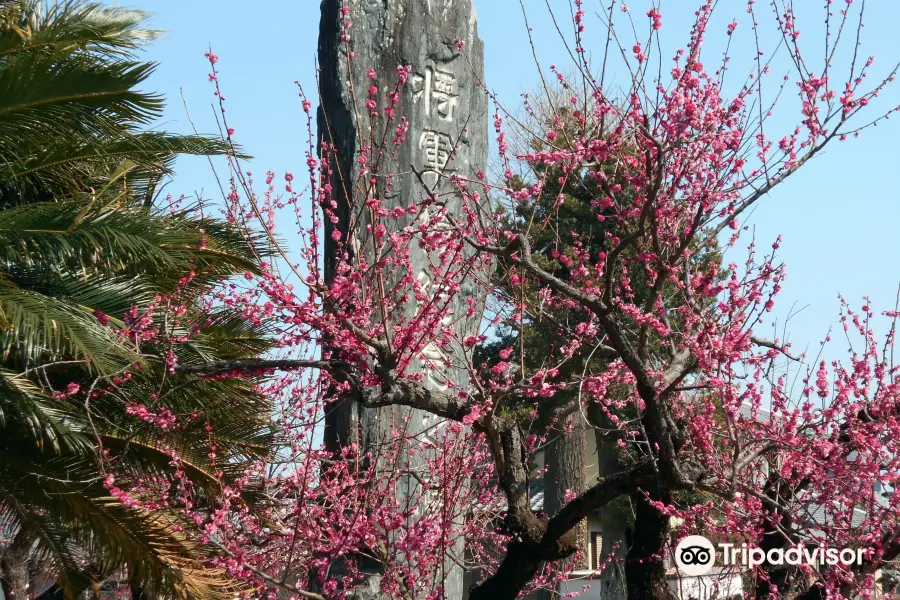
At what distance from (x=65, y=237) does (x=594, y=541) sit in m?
17.4

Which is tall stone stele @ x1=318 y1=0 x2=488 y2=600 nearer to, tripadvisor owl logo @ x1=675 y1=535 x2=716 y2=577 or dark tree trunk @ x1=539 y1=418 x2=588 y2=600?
tripadvisor owl logo @ x1=675 y1=535 x2=716 y2=577

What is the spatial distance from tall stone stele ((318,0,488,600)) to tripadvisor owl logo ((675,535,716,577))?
63.8 inches

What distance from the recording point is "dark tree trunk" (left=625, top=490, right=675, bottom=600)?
570cm

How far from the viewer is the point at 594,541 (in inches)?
845

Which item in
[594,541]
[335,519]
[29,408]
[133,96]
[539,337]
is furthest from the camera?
[594,541]

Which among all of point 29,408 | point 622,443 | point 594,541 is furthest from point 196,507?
point 594,541

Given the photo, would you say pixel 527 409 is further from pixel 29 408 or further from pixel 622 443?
pixel 29 408

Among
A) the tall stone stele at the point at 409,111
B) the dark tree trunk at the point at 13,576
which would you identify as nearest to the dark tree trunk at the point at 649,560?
the tall stone stele at the point at 409,111

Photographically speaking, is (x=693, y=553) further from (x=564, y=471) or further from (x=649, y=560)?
(x=564, y=471)

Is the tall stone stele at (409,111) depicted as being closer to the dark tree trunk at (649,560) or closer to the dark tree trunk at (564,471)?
the dark tree trunk at (649,560)

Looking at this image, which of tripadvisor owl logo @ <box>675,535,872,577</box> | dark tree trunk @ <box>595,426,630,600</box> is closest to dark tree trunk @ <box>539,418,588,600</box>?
dark tree trunk @ <box>595,426,630,600</box>

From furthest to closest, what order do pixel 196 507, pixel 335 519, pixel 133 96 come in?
1. pixel 196 507
2. pixel 133 96
3. pixel 335 519

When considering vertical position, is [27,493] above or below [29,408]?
below

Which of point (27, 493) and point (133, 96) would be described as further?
point (133, 96)
